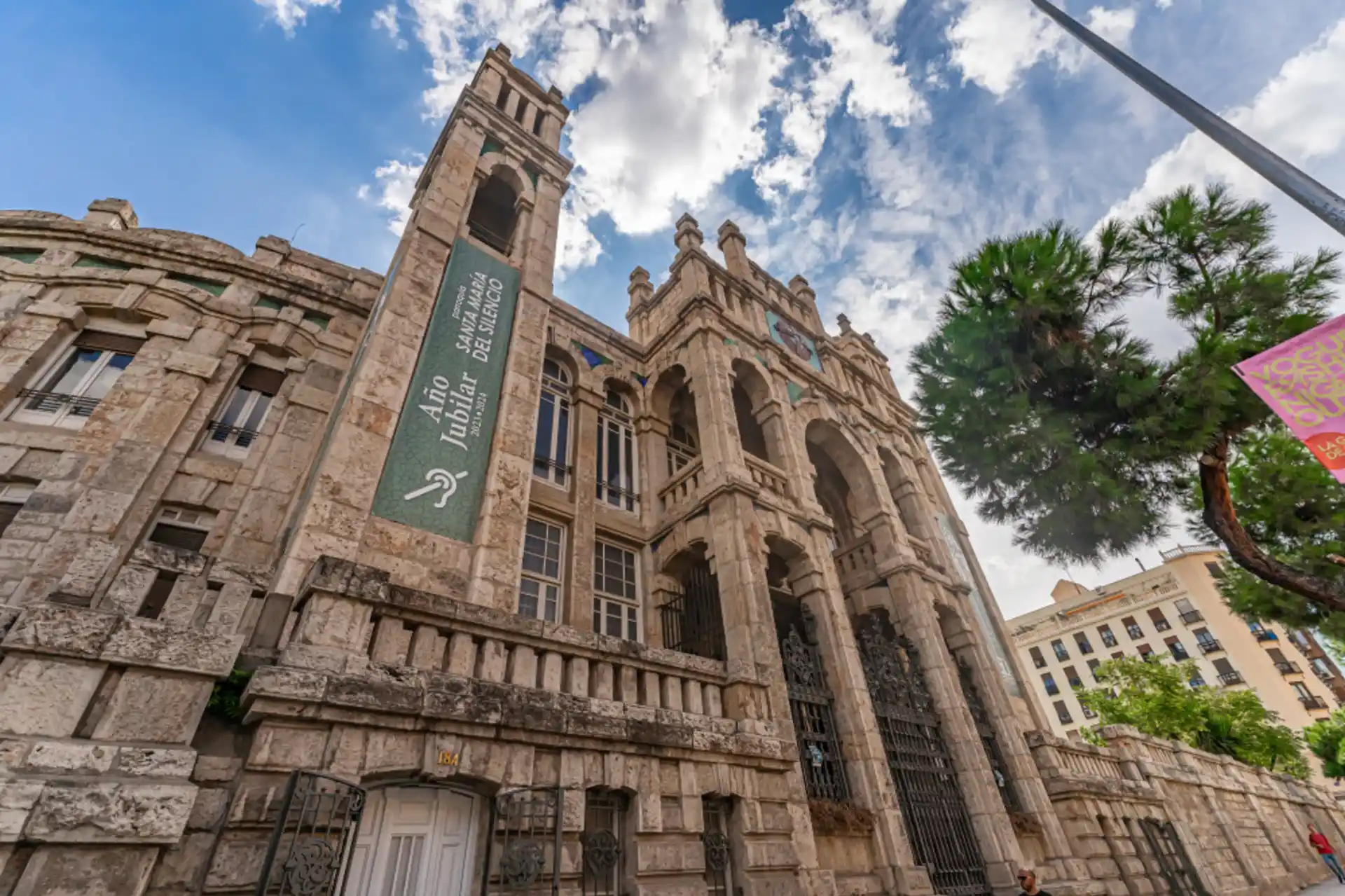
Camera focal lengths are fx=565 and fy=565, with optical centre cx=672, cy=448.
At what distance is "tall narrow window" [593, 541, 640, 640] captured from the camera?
34.4 ft

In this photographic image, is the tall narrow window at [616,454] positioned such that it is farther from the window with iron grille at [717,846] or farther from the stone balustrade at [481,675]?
the window with iron grille at [717,846]

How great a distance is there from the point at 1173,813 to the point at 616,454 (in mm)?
17464

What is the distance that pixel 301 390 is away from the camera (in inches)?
412

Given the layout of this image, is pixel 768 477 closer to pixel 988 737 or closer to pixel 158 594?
pixel 988 737

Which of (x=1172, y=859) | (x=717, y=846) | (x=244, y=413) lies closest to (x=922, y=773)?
(x=717, y=846)

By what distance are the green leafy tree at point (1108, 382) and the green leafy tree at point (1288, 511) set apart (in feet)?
2.11

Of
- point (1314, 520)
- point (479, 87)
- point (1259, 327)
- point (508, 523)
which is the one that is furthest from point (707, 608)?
point (479, 87)

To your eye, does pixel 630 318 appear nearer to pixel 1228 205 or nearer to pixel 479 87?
pixel 479 87

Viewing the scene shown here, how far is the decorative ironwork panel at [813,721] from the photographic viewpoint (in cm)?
874

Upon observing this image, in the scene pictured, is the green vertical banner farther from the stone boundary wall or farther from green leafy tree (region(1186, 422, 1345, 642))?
the stone boundary wall

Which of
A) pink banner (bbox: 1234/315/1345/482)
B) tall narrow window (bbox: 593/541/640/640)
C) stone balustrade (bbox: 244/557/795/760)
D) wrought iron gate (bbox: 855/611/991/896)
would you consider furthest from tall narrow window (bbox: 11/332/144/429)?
pink banner (bbox: 1234/315/1345/482)

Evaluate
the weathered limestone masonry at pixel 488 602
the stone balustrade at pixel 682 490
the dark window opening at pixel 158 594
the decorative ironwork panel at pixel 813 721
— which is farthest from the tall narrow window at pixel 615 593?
the dark window opening at pixel 158 594

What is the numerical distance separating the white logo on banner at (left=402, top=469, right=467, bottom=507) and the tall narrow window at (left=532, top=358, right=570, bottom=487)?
357 centimetres

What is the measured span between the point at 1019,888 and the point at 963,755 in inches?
79.4
